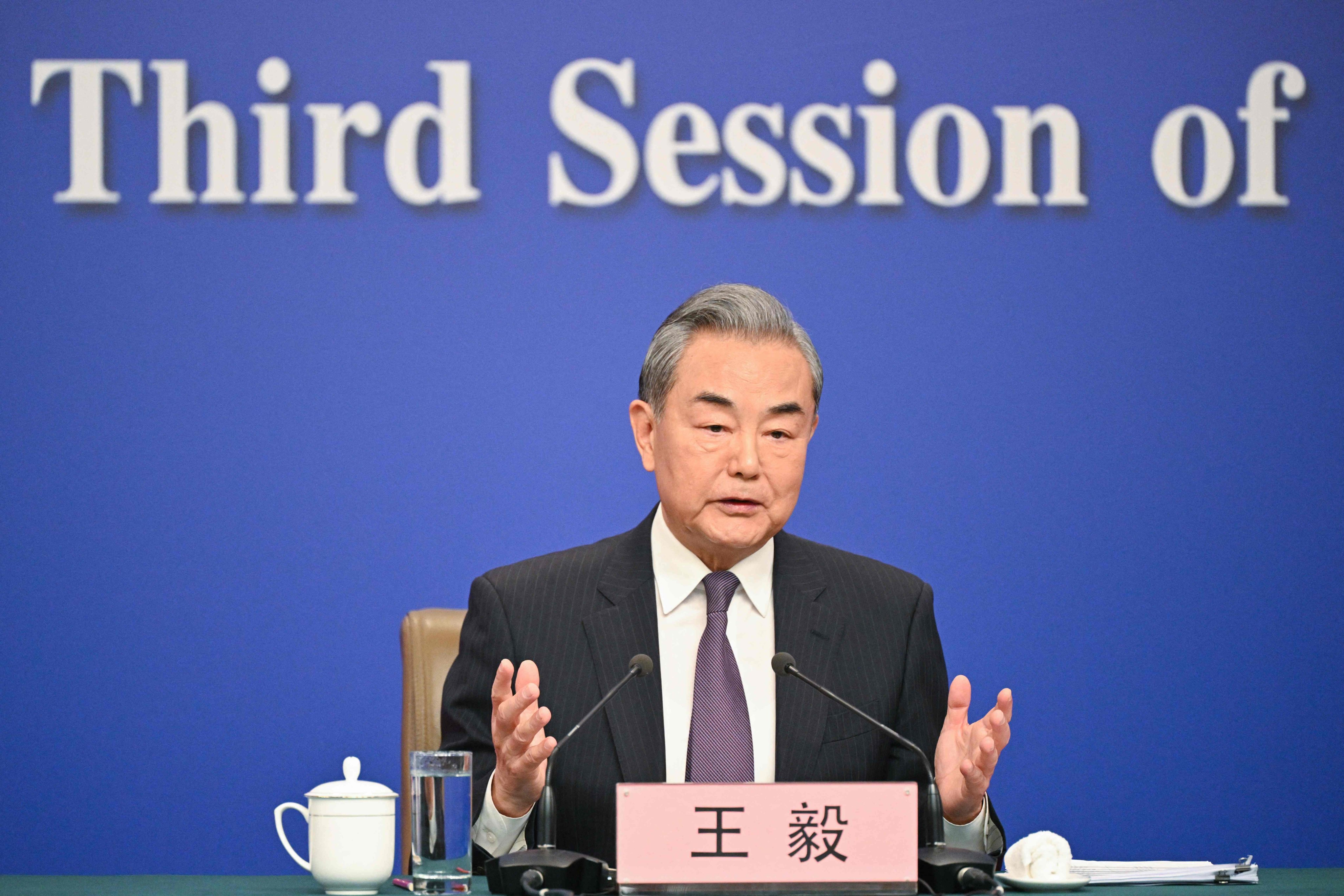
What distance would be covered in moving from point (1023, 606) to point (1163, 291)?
771mm

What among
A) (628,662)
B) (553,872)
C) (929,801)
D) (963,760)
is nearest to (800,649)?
(628,662)

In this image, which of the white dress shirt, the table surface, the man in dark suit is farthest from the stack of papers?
the white dress shirt

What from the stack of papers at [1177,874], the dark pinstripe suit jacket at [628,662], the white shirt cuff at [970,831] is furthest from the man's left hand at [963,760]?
the dark pinstripe suit jacket at [628,662]

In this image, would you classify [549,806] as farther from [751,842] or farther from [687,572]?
[687,572]

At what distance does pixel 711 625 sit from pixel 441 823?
552mm

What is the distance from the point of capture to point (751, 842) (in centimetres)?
143

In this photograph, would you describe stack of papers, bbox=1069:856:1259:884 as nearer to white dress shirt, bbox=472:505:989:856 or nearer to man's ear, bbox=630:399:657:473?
white dress shirt, bbox=472:505:989:856

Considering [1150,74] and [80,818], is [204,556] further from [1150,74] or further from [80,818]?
[1150,74]

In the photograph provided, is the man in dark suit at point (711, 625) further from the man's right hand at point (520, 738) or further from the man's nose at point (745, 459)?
the man's right hand at point (520, 738)

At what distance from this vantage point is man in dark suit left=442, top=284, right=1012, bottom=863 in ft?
6.44

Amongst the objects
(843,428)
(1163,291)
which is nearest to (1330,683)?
(1163,291)

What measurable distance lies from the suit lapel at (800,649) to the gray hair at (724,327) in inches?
9.9

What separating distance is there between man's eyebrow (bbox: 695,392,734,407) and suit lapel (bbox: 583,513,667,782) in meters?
0.26

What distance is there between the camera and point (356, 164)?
3.27 m
